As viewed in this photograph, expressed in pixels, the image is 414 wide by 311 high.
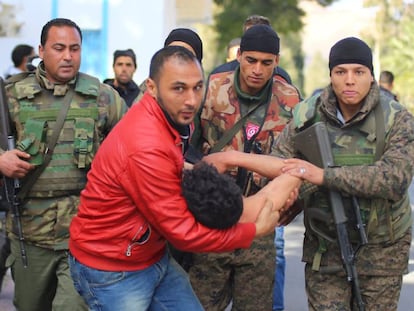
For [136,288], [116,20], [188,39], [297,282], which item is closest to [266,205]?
[136,288]

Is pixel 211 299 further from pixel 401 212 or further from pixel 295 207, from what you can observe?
pixel 401 212

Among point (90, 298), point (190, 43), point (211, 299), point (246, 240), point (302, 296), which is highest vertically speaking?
point (190, 43)

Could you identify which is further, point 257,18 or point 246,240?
point 257,18

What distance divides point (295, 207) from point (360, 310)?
2.20ft

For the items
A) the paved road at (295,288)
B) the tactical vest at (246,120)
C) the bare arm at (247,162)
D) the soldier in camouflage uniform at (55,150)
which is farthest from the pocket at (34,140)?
the paved road at (295,288)

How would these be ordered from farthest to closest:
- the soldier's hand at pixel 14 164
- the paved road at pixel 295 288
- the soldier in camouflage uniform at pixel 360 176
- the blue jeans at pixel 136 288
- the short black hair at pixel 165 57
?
the paved road at pixel 295 288, the soldier's hand at pixel 14 164, the soldier in camouflage uniform at pixel 360 176, the blue jeans at pixel 136 288, the short black hair at pixel 165 57

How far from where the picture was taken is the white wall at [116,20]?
44.3 ft

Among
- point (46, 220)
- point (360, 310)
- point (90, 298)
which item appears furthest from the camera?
point (46, 220)

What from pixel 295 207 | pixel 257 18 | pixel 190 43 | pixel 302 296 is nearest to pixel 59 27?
pixel 190 43

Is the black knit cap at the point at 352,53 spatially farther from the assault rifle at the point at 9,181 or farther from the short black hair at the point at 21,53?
the short black hair at the point at 21,53

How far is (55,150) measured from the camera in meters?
5.18

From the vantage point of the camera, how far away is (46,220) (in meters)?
5.21

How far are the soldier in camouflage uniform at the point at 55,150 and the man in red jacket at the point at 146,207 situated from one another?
1.16 meters

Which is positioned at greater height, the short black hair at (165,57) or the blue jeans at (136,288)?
the short black hair at (165,57)
